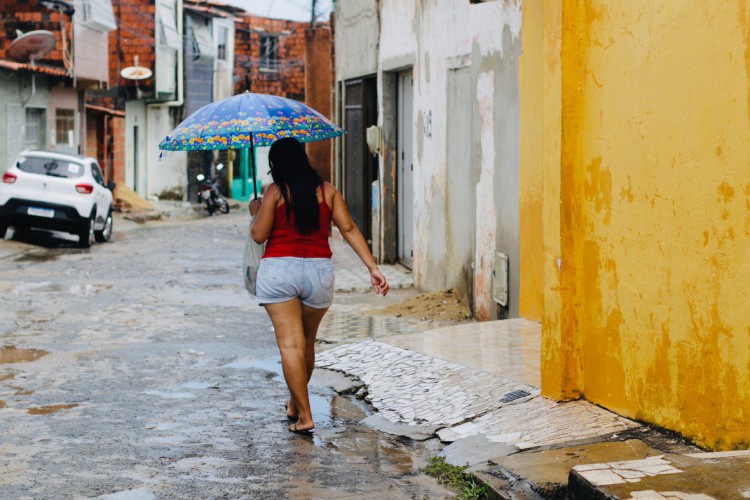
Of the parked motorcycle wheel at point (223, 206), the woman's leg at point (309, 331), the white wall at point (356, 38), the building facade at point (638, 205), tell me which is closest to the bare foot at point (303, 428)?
the woman's leg at point (309, 331)

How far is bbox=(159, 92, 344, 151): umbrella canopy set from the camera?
698 centimetres

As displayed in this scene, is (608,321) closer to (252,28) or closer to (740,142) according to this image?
(740,142)

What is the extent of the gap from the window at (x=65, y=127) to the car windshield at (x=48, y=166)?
10881 mm

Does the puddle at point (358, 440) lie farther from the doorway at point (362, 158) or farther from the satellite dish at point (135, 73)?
the satellite dish at point (135, 73)

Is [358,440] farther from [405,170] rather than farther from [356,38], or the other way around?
[356,38]

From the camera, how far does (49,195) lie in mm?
20391

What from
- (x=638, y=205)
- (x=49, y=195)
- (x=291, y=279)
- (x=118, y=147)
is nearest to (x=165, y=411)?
(x=291, y=279)

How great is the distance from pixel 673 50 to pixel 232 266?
489 inches

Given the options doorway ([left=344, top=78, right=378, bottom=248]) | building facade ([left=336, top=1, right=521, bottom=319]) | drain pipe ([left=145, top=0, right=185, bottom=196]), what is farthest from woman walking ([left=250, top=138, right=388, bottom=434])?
drain pipe ([left=145, top=0, right=185, bottom=196])

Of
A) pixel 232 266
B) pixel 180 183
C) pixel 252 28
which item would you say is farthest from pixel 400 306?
pixel 252 28

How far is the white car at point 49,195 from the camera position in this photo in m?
20.2

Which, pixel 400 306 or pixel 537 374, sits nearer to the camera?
pixel 537 374

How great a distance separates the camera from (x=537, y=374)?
24.1ft

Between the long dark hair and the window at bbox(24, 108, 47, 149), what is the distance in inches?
910
